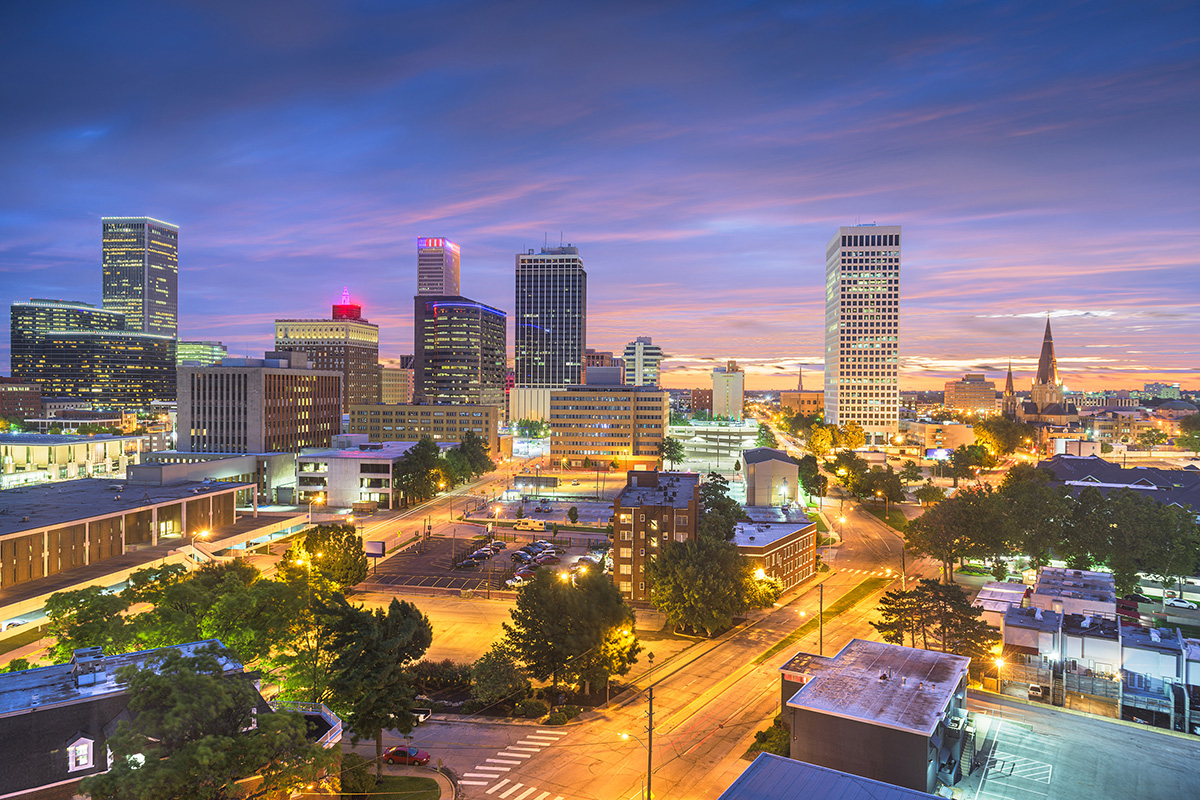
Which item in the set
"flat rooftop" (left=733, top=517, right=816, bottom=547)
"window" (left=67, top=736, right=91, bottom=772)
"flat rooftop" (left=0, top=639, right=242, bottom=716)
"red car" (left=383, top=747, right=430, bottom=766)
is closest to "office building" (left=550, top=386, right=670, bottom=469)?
"flat rooftop" (left=733, top=517, right=816, bottom=547)

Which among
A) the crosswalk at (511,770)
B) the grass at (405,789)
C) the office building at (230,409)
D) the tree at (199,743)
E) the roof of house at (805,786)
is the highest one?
the office building at (230,409)

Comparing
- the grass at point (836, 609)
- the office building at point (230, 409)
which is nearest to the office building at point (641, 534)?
the grass at point (836, 609)

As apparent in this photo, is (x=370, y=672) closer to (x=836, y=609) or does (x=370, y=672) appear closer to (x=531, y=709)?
(x=531, y=709)

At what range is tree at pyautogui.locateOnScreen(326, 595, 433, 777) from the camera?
122 feet

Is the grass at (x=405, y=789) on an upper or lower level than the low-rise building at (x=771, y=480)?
lower

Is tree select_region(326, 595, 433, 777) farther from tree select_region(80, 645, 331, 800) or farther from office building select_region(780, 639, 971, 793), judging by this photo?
office building select_region(780, 639, 971, 793)

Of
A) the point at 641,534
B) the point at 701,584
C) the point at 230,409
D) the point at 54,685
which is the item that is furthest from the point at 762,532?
the point at 230,409

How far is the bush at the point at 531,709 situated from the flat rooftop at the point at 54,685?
20.1m

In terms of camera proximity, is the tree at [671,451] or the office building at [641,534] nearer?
the office building at [641,534]

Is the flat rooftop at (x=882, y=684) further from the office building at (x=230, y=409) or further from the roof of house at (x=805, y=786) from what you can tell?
the office building at (x=230, y=409)

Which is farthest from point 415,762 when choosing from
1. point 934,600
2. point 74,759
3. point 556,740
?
point 934,600

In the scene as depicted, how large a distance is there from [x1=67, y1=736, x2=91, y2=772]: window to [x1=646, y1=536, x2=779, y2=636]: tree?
4434 centimetres

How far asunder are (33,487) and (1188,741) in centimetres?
11315

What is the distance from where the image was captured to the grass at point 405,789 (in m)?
36.9
